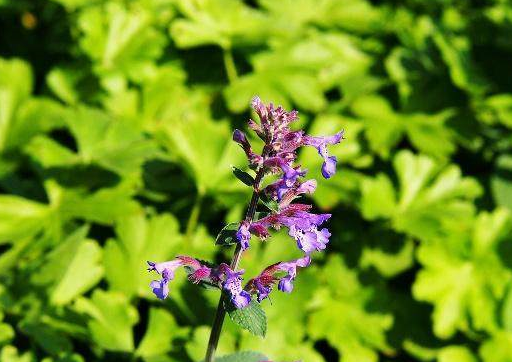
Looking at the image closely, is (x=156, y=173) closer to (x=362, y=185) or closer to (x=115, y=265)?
(x=115, y=265)

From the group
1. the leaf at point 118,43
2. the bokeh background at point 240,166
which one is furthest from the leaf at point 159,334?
the leaf at point 118,43

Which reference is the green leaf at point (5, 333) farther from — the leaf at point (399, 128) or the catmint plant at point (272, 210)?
the leaf at point (399, 128)

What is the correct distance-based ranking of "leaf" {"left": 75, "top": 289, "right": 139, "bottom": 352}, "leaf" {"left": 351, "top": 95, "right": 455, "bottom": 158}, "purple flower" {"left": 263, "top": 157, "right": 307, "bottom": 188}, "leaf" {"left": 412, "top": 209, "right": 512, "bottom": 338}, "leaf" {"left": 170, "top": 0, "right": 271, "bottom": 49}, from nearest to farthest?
"purple flower" {"left": 263, "top": 157, "right": 307, "bottom": 188}
"leaf" {"left": 75, "top": 289, "right": 139, "bottom": 352}
"leaf" {"left": 412, "top": 209, "right": 512, "bottom": 338}
"leaf" {"left": 170, "top": 0, "right": 271, "bottom": 49}
"leaf" {"left": 351, "top": 95, "right": 455, "bottom": 158}

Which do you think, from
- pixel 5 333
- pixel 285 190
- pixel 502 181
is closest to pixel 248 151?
pixel 285 190

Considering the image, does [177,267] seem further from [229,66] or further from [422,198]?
[229,66]

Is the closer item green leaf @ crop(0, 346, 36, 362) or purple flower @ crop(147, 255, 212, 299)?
purple flower @ crop(147, 255, 212, 299)

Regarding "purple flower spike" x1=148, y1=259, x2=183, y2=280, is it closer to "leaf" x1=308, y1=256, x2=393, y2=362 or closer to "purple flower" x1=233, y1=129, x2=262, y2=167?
"purple flower" x1=233, y1=129, x2=262, y2=167

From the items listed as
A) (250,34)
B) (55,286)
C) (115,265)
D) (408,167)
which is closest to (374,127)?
(408,167)

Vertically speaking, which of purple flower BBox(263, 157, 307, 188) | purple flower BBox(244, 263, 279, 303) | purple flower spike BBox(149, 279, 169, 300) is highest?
purple flower BBox(263, 157, 307, 188)

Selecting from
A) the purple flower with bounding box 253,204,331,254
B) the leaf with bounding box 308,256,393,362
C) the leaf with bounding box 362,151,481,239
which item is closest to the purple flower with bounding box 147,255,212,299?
the purple flower with bounding box 253,204,331,254
